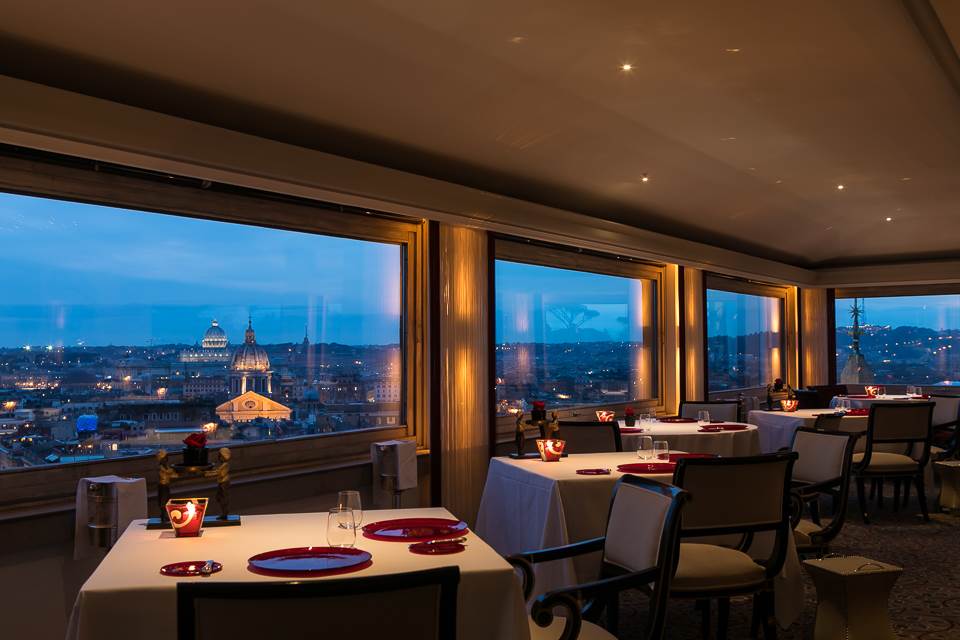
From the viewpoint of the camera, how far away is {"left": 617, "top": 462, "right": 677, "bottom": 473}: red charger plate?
434 cm

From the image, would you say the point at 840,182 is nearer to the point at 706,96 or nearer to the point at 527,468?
the point at 706,96

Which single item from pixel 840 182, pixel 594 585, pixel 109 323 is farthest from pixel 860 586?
pixel 840 182

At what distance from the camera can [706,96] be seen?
564 centimetres

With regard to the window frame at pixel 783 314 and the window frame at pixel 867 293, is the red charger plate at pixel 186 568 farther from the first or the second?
the window frame at pixel 867 293

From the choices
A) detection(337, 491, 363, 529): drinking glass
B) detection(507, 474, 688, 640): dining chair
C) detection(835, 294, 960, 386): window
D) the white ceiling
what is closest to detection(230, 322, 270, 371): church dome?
the white ceiling

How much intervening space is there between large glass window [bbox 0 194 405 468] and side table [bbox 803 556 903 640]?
11.4 feet

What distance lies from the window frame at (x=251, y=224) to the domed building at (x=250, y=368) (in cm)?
36

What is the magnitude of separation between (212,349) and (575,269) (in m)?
4.44

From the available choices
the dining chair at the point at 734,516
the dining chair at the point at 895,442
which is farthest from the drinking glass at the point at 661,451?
the dining chair at the point at 895,442

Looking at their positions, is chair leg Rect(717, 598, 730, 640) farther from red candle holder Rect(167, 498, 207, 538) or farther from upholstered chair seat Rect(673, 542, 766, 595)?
red candle holder Rect(167, 498, 207, 538)

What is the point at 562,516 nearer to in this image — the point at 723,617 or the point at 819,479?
the point at 723,617

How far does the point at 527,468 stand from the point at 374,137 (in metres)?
2.44

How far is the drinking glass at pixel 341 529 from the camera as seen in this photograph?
2.64 meters

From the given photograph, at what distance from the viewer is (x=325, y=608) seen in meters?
1.79
